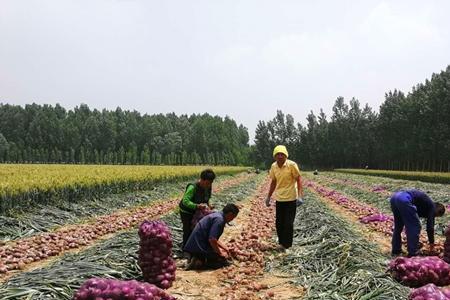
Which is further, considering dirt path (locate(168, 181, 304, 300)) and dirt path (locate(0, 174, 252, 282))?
dirt path (locate(0, 174, 252, 282))

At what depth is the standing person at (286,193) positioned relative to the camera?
8.31 meters

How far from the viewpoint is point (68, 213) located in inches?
559

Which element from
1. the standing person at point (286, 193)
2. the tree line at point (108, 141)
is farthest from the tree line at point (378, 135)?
the standing person at point (286, 193)

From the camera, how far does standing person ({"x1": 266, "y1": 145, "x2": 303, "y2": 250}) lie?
8312mm

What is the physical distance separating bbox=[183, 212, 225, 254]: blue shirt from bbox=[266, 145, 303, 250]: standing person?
1738mm

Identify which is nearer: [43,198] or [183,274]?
[183,274]

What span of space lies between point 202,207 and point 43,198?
8.37 m

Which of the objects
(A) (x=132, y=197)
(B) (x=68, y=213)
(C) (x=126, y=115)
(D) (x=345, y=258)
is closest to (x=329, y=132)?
(C) (x=126, y=115)

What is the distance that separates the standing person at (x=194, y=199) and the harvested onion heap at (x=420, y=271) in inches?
119

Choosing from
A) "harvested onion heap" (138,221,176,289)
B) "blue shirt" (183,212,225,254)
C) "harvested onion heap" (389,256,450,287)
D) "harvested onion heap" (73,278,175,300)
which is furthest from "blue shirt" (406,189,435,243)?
"harvested onion heap" (73,278,175,300)

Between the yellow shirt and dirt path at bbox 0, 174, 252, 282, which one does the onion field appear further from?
the yellow shirt

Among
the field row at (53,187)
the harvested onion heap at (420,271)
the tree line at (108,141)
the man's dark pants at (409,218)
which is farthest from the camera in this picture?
the tree line at (108,141)

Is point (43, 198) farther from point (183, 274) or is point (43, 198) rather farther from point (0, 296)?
point (0, 296)

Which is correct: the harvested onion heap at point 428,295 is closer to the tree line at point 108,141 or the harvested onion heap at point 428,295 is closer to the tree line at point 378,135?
the tree line at point 378,135
